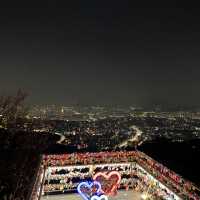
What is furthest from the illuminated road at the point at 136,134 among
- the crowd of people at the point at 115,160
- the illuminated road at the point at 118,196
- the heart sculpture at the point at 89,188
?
the heart sculpture at the point at 89,188

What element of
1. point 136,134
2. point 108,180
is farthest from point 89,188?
point 136,134

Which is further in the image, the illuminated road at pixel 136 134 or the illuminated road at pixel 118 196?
the illuminated road at pixel 136 134

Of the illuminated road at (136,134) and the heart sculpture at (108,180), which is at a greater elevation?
the illuminated road at (136,134)

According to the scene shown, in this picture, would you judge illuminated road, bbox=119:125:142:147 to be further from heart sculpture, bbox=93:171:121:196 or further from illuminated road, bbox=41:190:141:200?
heart sculpture, bbox=93:171:121:196

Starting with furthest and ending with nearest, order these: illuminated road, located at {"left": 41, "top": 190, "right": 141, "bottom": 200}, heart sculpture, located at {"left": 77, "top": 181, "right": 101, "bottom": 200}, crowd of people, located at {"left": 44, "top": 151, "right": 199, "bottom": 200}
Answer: illuminated road, located at {"left": 41, "top": 190, "right": 141, "bottom": 200}
crowd of people, located at {"left": 44, "top": 151, "right": 199, "bottom": 200}
heart sculpture, located at {"left": 77, "top": 181, "right": 101, "bottom": 200}

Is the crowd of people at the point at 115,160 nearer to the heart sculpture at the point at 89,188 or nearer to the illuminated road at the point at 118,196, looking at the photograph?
the illuminated road at the point at 118,196

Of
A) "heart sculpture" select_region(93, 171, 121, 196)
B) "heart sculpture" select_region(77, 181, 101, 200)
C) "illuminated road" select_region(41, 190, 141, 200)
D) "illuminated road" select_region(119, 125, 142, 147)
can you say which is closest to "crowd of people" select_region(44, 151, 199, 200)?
"illuminated road" select_region(41, 190, 141, 200)

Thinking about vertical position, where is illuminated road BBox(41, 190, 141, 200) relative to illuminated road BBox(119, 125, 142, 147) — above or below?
below

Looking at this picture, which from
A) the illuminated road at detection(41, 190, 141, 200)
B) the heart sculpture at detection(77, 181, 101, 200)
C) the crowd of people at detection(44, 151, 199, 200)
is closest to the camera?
the heart sculpture at detection(77, 181, 101, 200)

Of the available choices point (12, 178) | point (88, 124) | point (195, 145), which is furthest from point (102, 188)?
point (88, 124)
